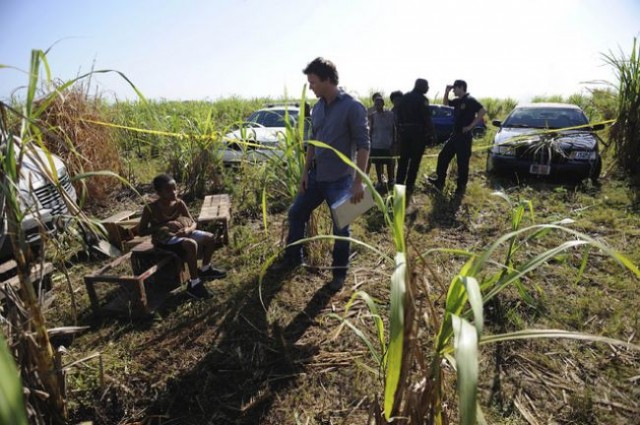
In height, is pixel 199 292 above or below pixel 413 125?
below

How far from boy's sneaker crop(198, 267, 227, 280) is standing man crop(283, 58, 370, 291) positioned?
747mm

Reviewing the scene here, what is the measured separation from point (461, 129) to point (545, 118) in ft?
8.35

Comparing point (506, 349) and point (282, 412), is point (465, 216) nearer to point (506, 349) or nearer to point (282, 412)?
point (506, 349)

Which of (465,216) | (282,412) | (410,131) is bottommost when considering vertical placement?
(282,412)

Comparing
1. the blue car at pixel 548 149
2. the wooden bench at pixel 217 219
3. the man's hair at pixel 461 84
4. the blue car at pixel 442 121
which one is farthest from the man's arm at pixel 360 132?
the blue car at pixel 442 121

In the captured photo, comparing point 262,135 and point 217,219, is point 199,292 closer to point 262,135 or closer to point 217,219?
point 217,219

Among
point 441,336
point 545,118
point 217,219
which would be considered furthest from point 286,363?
point 545,118

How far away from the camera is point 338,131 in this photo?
2783 mm

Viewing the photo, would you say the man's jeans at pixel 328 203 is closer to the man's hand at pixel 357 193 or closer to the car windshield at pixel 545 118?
the man's hand at pixel 357 193

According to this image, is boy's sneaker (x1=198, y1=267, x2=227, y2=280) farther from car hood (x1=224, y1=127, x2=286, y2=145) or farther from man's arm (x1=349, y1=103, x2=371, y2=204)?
man's arm (x1=349, y1=103, x2=371, y2=204)

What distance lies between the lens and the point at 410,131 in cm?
532

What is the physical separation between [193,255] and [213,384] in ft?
3.86

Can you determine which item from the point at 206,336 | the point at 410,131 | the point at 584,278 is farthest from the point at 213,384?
the point at 410,131

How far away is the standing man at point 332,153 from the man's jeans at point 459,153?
301cm
